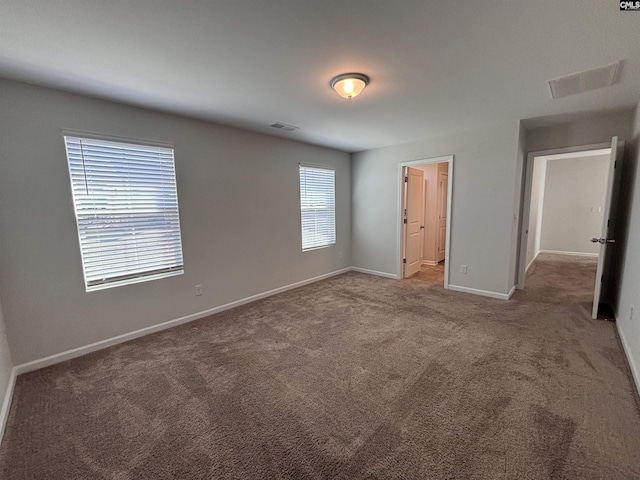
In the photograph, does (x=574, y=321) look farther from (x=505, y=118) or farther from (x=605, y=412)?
(x=505, y=118)

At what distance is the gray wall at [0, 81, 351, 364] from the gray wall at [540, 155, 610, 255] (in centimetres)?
673

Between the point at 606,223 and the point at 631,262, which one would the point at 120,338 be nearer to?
the point at 631,262

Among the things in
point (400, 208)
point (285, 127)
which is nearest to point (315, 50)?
point (285, 127)

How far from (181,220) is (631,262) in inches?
190

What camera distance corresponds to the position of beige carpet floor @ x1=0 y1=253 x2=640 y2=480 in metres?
1.45

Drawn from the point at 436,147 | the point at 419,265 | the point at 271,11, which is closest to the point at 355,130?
the point at 436,147

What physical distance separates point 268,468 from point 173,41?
262 cm

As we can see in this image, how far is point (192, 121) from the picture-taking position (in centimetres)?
323

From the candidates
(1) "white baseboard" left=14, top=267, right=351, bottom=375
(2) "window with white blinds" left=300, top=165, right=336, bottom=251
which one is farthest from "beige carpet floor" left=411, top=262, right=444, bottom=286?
(1) "white baseboard" left=14, top=267, right=351, bottom=375

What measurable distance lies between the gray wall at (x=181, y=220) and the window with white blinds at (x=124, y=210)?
9 cm

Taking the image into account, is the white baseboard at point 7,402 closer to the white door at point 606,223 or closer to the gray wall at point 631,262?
the gray wall at point 631,262


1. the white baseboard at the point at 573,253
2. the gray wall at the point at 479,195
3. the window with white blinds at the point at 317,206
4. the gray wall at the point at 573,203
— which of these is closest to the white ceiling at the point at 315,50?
the gray wall at the point at 479,195

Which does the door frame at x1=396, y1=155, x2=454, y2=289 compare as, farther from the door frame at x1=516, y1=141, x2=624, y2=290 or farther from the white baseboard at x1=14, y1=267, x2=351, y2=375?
the white baseboard at x1=14, y1=267, x2=351, y2=375

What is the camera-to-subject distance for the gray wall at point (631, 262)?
227 centimetres
